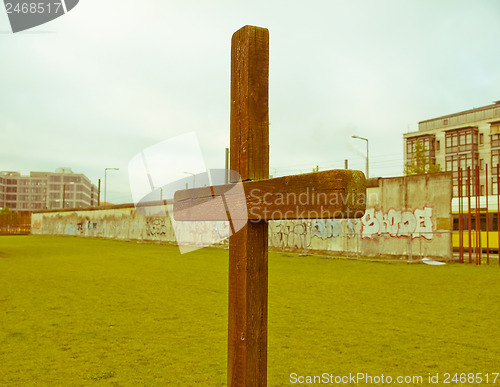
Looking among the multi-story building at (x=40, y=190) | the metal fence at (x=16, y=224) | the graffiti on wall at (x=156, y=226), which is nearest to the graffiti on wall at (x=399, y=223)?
the graffiti on wall at (x=156, y=226)

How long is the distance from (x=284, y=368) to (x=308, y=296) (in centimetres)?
472

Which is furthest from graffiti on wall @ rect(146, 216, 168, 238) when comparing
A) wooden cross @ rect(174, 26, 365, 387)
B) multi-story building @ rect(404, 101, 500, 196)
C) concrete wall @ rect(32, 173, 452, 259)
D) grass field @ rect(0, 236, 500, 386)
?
multi-story building @ rect(404, 101, 500, 196)

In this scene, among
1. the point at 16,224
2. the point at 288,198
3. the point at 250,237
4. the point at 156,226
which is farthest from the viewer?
the point at 16,224

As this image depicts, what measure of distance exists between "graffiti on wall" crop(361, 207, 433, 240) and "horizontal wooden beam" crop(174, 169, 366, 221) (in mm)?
17320

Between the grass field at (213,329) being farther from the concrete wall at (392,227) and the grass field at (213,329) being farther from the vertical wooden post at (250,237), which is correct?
the concrete wall at (392,227)

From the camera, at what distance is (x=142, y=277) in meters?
12.4

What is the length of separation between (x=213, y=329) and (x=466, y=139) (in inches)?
2707

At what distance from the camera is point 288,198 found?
1667mm

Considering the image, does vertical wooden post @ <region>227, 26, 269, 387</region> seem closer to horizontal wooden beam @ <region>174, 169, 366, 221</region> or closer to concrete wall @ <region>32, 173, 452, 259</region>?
horizontal wooden beam @ <region>174, 169, 366, 221</region>

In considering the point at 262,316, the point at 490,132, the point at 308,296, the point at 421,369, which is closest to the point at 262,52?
the point at 262,316

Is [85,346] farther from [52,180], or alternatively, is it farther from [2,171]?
[2,171]

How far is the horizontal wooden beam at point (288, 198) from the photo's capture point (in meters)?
1.51

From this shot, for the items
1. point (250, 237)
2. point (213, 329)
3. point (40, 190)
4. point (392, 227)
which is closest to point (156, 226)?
point (392, 227)

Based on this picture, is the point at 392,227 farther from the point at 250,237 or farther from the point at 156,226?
the point at 156,226
